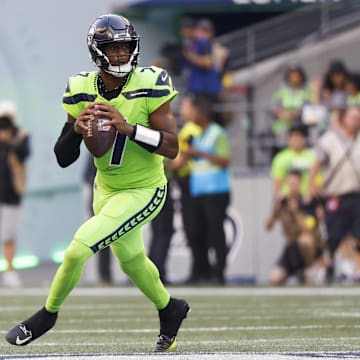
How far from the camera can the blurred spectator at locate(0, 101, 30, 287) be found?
13617mm

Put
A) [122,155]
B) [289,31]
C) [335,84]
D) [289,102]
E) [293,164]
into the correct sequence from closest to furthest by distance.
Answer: [122,155] < [293,164] < [335,84] < [289,102] < [289,31]

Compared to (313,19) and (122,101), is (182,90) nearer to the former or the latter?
(313,19)

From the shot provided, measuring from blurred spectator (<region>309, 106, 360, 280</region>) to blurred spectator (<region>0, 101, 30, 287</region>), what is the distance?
290 cm

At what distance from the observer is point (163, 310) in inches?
267

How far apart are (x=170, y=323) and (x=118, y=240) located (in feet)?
1.68

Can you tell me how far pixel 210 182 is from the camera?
12.7 metres

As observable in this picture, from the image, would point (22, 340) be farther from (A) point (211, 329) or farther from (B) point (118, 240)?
(A) point (211, 329)

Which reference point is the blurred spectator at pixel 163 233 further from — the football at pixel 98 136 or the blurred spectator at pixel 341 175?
the football at pixel 98 136

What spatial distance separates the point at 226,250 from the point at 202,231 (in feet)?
1.24

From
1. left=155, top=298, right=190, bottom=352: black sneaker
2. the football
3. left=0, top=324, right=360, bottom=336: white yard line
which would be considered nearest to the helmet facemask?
the football

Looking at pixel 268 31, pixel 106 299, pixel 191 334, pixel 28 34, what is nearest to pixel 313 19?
pixel 268 31

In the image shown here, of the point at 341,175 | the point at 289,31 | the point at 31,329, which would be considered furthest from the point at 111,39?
the point at 289,31

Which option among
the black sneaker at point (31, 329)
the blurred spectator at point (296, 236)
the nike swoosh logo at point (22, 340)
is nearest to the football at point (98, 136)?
the black sneaker at point (31, 329)

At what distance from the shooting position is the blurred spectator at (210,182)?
1258cm
